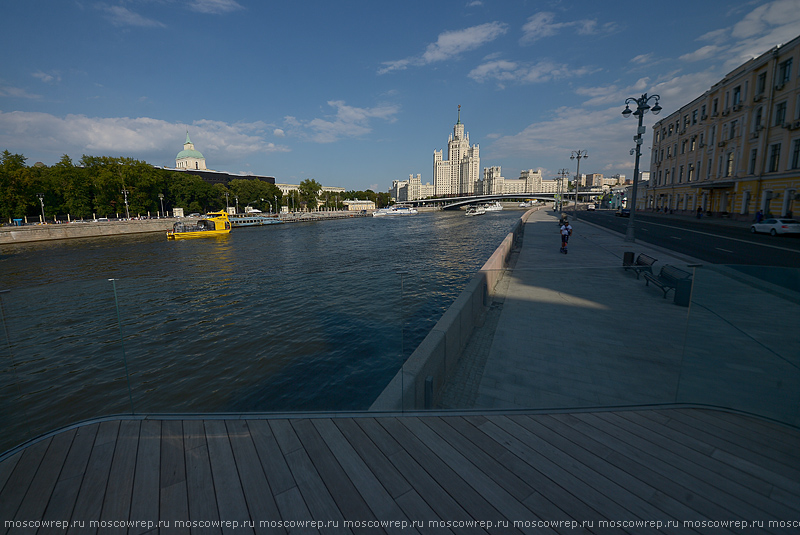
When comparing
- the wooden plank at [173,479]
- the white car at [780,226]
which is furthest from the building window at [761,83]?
the wooden plank at [173,479]

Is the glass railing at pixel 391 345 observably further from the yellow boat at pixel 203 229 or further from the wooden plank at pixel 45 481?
the yellow boat at pixel 203 229

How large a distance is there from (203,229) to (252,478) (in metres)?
53.6

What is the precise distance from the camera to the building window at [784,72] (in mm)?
26516

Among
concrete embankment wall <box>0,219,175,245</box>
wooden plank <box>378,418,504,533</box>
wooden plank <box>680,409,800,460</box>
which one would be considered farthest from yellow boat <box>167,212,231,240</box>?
wooden plank <box>680,409,800,460</box>

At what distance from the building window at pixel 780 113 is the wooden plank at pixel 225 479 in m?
41.8

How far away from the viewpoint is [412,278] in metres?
4.72

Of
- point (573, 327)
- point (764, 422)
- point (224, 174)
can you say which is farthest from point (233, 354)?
point (224, 174)

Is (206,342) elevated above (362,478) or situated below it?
below

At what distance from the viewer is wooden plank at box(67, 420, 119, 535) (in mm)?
Result: 2299

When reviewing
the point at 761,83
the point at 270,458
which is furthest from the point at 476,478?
the point at 761,83

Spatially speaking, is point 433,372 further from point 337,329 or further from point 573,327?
point 573,327

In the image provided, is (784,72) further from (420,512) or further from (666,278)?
(420,512)

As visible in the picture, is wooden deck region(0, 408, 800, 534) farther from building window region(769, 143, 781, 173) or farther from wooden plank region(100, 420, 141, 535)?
building window region(769, 143, 781, 173)

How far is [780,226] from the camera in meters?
20.5
